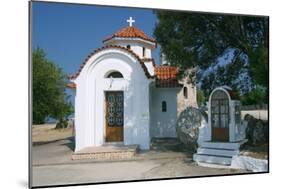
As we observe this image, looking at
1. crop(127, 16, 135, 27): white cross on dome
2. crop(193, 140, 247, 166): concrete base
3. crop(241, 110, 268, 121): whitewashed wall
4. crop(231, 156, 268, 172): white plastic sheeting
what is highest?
crop(127, 16, 135, 27): white cross on dome

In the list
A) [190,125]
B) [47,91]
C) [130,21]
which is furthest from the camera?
[190,125]

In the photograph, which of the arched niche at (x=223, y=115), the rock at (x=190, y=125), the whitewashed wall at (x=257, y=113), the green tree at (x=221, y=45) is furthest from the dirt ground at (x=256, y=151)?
the green tree at (x=221, y=45)

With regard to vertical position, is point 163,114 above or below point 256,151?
above

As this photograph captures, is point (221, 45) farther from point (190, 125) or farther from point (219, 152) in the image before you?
point (219, 152)

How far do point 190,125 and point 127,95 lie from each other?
121cm

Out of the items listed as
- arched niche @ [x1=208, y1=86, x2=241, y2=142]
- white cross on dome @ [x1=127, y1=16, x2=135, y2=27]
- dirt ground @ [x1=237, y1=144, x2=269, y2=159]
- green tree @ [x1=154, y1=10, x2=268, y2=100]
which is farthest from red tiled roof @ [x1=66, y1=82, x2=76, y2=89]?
dirt ground @ [x1=237, y1=144, x2=269, y2=159]

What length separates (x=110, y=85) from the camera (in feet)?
21.5

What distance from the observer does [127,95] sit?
6578mm

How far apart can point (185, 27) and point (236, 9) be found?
968mm

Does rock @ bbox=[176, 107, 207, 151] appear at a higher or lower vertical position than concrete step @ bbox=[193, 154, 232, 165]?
higher

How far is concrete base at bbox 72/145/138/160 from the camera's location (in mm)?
6202

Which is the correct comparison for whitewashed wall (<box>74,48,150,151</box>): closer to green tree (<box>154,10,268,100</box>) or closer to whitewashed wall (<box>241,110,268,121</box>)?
green tree (<box>154,10,268,100</box>)

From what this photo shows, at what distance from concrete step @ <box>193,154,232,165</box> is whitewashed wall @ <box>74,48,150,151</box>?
0.94m

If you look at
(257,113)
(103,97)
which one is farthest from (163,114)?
(257,113)
